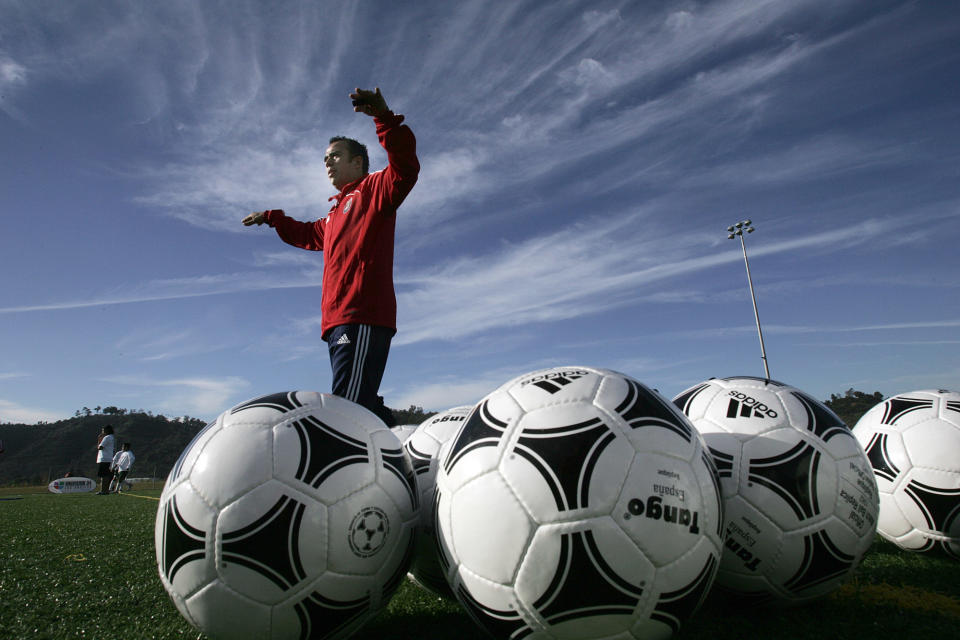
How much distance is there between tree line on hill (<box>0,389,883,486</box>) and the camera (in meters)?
62.7

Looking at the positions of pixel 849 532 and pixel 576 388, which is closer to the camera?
pixel 576 388

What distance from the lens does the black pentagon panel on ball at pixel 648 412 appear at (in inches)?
87.5

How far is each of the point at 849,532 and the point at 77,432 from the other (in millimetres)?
92548

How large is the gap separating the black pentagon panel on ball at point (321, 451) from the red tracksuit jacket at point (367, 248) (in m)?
1.65

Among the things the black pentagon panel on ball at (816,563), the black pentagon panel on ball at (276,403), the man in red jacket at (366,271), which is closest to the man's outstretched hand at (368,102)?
the man in red jacket at (366,271)

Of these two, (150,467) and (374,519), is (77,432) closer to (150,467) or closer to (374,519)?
(150,467)

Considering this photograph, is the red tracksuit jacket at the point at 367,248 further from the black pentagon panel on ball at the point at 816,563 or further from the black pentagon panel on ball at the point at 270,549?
the black pentagon panel on ball at the point at 816,563

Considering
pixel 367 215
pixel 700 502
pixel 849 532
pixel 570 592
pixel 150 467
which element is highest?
pixel 367 215

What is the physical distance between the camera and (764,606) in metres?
2.78

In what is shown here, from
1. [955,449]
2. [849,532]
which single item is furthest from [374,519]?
[955,449]

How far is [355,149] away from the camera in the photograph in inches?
191

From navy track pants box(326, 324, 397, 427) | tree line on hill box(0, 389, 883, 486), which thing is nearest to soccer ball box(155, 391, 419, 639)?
navy track pants box(326, 324, 397, 427)

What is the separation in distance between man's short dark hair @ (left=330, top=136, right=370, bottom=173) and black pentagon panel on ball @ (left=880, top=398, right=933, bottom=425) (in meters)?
5.20

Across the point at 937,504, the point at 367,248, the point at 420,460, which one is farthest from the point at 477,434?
the point at 937,504
